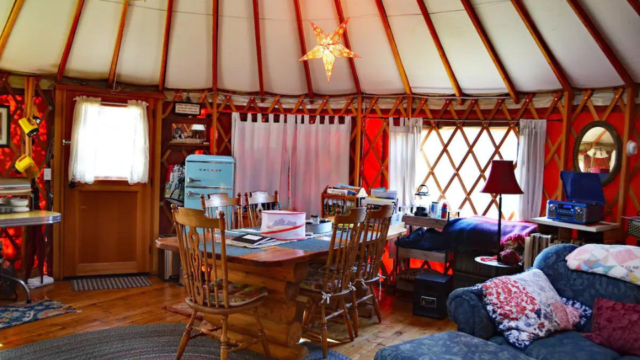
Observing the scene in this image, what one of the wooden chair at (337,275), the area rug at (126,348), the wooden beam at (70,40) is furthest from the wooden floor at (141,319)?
the wooden beam at (70,40)

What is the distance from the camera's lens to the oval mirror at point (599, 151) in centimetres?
422

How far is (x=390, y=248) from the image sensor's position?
4820 mm

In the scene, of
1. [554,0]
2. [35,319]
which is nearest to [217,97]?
[35,319]

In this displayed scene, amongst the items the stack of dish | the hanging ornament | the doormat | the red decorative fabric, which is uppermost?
the hanging ornament

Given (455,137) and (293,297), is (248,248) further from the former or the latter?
(455,137)

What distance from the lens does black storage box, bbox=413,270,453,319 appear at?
3.94m

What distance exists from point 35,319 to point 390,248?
2929mm

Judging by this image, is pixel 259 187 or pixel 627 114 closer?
pixel 627 114

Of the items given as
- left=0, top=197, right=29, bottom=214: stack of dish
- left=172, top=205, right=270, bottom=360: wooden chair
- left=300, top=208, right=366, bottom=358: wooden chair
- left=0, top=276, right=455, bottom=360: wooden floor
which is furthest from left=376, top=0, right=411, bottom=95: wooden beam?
left=0, top=197, right=29, bottom=214: stack of dish

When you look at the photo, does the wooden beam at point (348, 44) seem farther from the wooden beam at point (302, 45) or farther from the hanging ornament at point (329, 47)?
the hanging ornament at point (329, 47)

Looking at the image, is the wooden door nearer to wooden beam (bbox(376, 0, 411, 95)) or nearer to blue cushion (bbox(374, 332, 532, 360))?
wooden beam (bbox(376, 0, 411, 95))

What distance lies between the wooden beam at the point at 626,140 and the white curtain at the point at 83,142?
4.58m

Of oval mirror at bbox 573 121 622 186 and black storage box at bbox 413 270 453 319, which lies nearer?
black storage box at bbox 413 270 453 319

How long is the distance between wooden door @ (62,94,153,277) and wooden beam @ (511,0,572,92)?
351cm
